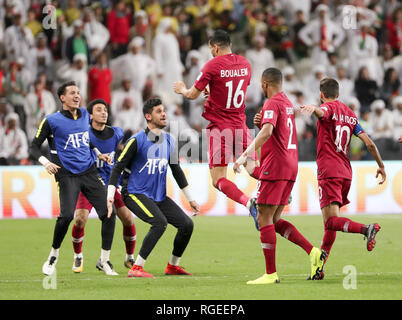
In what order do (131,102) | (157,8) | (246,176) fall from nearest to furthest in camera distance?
(246,176) → (131,102) → (157,8)

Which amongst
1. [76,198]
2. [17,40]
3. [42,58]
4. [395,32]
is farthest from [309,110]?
[395,32]

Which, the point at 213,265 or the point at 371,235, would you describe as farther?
the point at 213,265

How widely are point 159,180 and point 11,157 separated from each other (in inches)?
316

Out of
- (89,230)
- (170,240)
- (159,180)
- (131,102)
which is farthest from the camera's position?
(131,102)

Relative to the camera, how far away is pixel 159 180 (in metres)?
9.31

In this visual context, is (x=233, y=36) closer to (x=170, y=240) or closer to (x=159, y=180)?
(x=170, y=240)

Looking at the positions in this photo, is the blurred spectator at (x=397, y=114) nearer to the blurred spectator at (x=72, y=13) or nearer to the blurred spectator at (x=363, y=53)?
the blurred spectator at (x=363, y=53)

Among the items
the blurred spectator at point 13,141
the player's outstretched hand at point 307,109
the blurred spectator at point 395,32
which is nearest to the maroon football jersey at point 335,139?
the player's outstretched hand at point 307,109

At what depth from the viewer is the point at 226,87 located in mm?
9555

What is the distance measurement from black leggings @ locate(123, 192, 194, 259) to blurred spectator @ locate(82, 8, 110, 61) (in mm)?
10075

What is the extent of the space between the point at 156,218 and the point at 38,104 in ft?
30.9

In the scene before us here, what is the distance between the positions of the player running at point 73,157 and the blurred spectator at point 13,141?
724cm

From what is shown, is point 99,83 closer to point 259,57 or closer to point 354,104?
point 259,57

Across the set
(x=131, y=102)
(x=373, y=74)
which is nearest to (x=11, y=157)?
(x=131, y=102)
